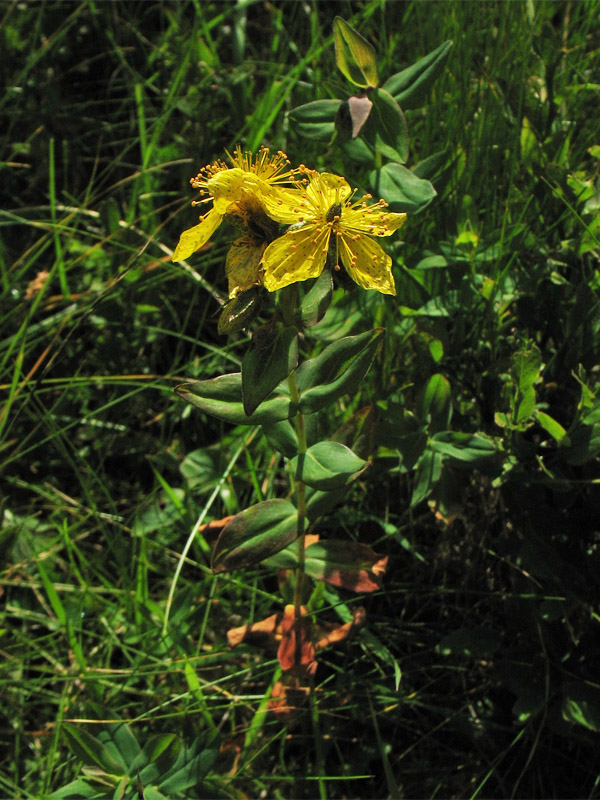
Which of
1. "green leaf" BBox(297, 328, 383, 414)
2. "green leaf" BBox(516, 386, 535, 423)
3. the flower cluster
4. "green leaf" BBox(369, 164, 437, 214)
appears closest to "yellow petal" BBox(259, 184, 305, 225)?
the flower cluster

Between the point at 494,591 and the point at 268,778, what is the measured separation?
27.9 inches

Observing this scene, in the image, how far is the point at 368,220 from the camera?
1.44 metres

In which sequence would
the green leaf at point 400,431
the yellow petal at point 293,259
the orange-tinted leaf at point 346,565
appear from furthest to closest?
1. the green leaf at point 400,431
2. the orange-tinted leaf at point 346,565
3. the yellow petal at point 293,259

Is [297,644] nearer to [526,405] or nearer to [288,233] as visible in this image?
[526,405]

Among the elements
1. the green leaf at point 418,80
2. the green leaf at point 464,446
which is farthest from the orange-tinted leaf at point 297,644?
the green leaf at point 418,80

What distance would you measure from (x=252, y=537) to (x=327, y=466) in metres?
0.22

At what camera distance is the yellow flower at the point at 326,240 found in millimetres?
1253

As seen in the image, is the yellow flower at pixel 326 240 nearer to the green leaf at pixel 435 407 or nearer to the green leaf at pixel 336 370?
the green leaf at pixel 336 370

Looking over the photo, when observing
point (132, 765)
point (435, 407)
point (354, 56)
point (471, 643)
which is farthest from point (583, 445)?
point (132, 765)

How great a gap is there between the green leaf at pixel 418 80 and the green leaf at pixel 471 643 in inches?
48.5

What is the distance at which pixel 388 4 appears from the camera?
2.61m

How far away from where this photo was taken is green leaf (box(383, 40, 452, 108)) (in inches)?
67.2

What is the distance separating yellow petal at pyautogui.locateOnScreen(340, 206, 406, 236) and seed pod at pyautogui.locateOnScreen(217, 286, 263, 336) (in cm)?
22

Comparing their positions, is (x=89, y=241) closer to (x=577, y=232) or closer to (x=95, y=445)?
(x=95, y=445)
